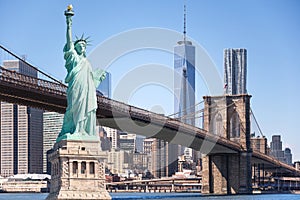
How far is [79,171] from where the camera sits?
43469 mm

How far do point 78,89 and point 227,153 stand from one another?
39.5m

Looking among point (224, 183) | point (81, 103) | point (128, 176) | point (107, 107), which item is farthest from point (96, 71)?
point (128, 176)

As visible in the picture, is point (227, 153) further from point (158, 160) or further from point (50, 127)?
point (158, 160)

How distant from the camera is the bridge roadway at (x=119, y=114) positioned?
49438 mm

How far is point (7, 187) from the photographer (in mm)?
151000

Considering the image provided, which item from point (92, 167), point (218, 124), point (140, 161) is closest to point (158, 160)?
point (140, 161)

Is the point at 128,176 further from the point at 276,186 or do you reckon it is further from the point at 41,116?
the point at 276,186

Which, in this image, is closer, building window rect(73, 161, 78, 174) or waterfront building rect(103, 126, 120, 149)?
building window rect(73, 161, 78, 174)

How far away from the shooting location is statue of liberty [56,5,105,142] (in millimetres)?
43656

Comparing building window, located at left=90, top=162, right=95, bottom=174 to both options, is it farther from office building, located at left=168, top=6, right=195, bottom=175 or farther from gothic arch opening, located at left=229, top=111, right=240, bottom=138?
office building, located at left=168, top=6, right=195, bottom=175

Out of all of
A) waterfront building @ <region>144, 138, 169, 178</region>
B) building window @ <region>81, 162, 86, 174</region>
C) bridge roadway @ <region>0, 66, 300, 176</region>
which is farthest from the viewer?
waterfront building @ <region>144, 138, 169, 178</region>

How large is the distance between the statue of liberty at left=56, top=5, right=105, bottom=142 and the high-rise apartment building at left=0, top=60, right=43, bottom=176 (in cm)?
12269

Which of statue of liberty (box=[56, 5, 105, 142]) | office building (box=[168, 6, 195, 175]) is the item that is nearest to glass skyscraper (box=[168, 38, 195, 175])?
office building (box=[168, 6, 195, 175])

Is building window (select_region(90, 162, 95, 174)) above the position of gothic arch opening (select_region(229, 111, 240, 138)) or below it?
below
